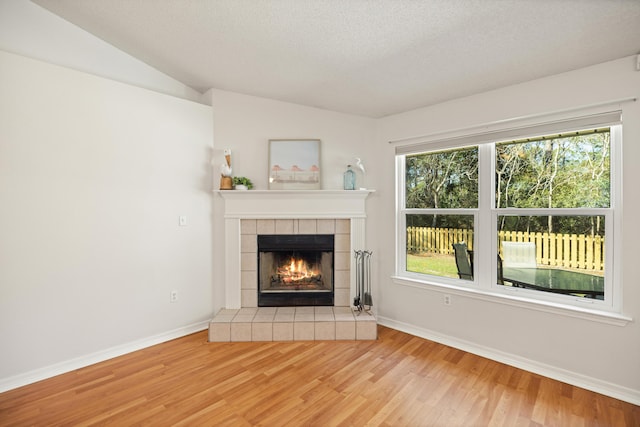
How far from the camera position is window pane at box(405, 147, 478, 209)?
2730mm

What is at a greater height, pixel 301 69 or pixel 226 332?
pixel 301 69

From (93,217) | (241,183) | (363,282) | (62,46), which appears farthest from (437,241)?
(62,46)

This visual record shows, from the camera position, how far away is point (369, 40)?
1.96 metres

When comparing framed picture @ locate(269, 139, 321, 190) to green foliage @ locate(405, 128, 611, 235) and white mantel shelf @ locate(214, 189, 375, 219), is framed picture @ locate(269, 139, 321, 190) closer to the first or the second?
white mantel shelf @ locate(214, 189, 375, 219)

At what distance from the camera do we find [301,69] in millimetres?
2477

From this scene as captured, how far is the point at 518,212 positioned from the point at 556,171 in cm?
41

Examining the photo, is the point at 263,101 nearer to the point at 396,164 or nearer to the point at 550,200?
the point at 396,164

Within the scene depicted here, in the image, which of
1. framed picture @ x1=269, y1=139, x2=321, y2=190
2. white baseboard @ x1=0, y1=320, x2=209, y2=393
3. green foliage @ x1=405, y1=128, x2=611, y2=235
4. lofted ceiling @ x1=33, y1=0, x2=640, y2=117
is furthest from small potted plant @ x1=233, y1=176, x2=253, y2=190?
green foliage @ x1=405, y1=128, x2=611, y2=235

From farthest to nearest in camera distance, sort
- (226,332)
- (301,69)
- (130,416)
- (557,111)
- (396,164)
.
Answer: (396,164) < (226,332) < (301,69) < (557,111) < (130,416)

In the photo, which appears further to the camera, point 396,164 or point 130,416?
point 396,164

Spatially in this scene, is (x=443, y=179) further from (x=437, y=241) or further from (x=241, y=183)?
(x=241, y=183)

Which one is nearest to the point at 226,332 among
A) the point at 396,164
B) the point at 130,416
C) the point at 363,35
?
the point at 130,416

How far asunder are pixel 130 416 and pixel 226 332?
103 cm

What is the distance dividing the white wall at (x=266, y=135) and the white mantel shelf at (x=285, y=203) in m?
0.14
